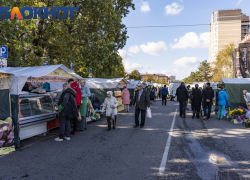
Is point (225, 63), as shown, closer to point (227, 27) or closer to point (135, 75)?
point (135, 75)

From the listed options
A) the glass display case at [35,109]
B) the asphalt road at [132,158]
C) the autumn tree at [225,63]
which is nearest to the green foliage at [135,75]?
the autumn tree at [225,63]

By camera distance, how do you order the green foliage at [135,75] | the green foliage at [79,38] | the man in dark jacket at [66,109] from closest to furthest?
the man in dark jacket at [66,109], the green foliage at [79,38], the green foliage at [135,75]

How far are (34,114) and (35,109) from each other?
21cm

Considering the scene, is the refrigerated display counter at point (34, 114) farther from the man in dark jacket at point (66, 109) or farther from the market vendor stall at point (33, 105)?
the man in dark jacket at point (66, 109)

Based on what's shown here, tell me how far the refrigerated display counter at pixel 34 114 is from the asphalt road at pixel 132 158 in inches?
24.0

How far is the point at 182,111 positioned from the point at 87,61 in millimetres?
9173

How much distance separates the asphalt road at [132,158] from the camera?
4.04 metres

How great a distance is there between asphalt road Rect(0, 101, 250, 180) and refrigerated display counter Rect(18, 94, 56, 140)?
61 centimetres

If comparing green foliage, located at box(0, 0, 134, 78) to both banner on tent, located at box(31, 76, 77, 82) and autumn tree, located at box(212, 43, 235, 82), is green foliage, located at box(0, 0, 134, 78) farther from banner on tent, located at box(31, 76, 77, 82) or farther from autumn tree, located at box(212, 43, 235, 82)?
autumn tree, located at box(212, 43, 235, 82)

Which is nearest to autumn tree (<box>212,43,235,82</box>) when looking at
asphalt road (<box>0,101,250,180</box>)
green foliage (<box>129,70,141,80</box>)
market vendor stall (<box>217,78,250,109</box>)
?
green foliage (<box>129,70,141,80</box>)

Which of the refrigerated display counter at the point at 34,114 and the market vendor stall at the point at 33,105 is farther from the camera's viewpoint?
the refrigerated display counter at the point at 34,114

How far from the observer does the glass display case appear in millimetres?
6449

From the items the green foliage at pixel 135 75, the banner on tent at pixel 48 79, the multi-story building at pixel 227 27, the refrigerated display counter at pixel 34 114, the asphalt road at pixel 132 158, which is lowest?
the asphalt road at pixel 132 158

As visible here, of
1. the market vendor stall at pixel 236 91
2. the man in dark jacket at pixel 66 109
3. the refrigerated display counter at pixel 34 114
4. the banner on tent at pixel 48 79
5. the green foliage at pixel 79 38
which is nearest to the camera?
the refrigerated display counter at pixel 34 114
